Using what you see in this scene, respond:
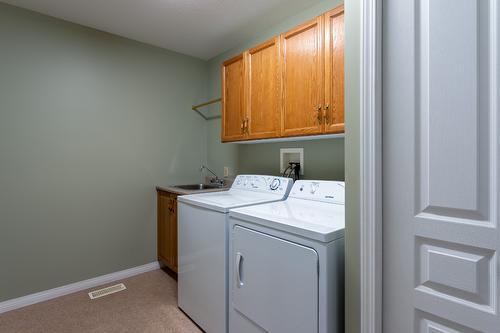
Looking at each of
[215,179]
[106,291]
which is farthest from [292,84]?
[106,291]

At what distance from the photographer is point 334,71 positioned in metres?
1.56

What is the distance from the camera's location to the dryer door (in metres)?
1.10

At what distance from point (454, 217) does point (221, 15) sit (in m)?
2.23

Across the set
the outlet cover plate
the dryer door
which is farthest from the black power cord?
the dryer door

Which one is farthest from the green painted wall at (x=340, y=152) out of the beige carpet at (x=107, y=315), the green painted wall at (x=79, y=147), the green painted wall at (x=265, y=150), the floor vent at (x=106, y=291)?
the floor vent at (x=106, y=291)

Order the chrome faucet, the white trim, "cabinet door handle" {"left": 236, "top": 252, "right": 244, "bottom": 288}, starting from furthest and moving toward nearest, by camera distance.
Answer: the chrome faucet → "cabinet door handle" {"left": 236, "top": 252, "right": 244, "bottom": 288} → the white trim

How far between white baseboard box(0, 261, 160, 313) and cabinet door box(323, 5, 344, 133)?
2.42 m

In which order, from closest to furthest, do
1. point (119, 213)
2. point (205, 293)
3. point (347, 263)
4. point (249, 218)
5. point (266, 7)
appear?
point (347, 263) → point (249, 218) → point (205, 293) → point (266, 7) → point (119, 213)

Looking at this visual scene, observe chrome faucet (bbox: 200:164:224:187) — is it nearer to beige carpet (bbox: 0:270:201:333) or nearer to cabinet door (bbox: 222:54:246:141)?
cabinet door (bbox: 222:54:246:141)

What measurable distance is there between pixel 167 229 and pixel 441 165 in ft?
7.93

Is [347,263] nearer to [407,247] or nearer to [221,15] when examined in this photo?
[407,247]

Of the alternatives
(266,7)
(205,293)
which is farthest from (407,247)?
(266,7)

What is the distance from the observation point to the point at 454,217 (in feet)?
2.69

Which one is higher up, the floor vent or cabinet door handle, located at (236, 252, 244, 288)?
cabinet door handle, located at (236, 252, 244, 288)
